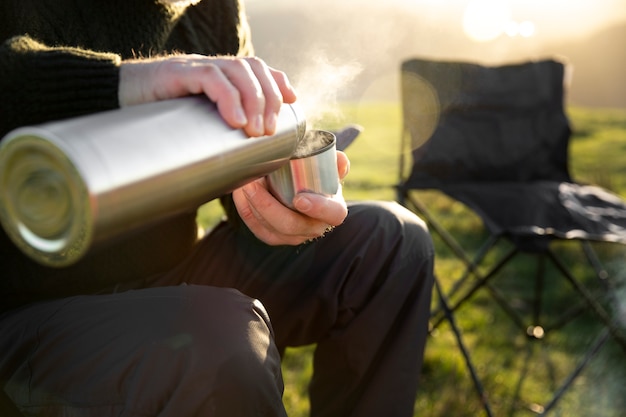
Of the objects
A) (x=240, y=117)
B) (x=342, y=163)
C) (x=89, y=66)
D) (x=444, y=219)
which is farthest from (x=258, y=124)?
(x=444, y=219)

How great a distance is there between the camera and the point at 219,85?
0.95 metres

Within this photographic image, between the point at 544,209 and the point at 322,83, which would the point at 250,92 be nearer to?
the point at 322,83

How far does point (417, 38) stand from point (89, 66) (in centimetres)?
599

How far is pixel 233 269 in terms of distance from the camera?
163 centimetres

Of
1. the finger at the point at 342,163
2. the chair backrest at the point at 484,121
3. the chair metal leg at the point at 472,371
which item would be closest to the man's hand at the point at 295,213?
the finger at the point at 342,163

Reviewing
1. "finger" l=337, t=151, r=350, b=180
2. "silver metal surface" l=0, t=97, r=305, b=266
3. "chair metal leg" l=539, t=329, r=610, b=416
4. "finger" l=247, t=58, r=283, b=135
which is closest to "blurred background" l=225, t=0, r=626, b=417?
"finger" l=337, t=151, r=350, b=180

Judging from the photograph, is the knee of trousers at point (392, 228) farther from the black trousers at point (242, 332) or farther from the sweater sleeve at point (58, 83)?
the sweater sleeve at point (58, 83)

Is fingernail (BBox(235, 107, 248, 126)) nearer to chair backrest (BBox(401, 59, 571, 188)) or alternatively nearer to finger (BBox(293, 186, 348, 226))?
finger (BBox(293, 186, 348, 226))

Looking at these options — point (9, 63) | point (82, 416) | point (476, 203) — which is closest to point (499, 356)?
point (476, 203)

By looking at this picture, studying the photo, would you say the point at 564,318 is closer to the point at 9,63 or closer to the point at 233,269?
the point at 233,269

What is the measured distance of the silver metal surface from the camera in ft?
2.34

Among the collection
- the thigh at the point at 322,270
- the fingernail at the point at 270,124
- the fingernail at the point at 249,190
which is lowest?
the thigh at the point at 322,270

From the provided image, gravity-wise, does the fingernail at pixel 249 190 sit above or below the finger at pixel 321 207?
above

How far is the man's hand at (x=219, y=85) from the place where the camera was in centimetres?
94
